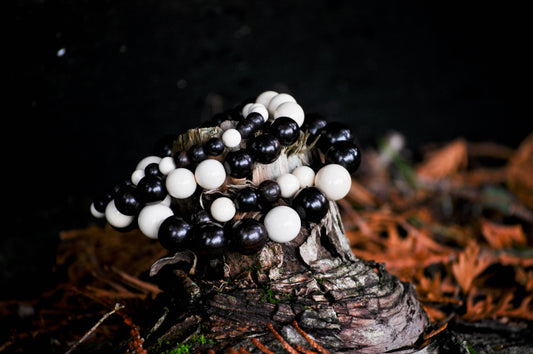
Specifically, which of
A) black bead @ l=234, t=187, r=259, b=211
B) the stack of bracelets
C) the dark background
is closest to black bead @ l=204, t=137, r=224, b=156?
the stack of bracelets

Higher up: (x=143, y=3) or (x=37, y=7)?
(x=143, y=3)

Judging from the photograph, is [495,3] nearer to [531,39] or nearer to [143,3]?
[531,39]

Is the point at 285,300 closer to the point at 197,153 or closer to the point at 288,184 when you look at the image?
the point at 288,184

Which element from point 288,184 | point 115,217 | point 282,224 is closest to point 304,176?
point 288,184

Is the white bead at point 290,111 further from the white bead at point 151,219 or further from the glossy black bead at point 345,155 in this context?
the white bead at point 151,219

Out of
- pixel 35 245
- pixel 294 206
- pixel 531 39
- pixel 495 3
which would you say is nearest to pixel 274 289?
pixel 294 206

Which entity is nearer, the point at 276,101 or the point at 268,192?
the point at 268,192

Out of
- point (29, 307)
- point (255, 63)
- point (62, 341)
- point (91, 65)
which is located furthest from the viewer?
point (255, 63)
